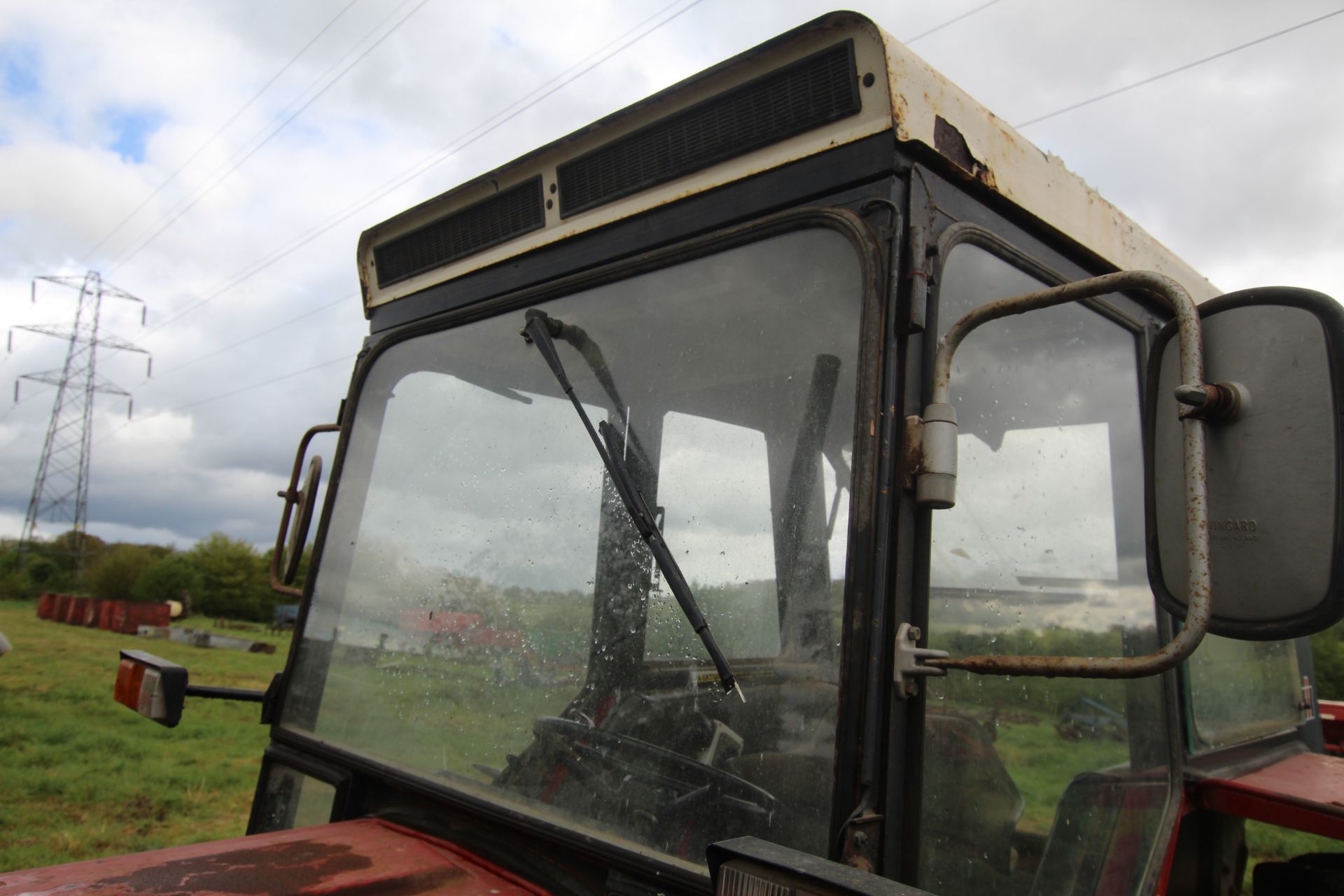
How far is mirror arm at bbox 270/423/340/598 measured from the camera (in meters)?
2.59

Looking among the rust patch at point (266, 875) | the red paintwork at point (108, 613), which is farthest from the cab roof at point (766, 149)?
the red paintwork at point (108, 613)

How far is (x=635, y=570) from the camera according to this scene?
5.32ft

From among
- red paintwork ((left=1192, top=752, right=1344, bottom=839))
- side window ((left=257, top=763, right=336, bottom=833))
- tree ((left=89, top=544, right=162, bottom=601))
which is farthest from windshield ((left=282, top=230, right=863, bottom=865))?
tree ((left=89, top=544, right=162, bottom=601))

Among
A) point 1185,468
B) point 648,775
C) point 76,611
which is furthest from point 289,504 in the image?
point 76,611

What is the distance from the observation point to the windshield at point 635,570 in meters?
1.44

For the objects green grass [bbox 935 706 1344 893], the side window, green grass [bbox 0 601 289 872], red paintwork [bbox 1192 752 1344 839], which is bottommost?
green grass [bbox 0 601 289 872]

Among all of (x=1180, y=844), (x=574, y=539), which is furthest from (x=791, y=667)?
(x=1180, y=844)

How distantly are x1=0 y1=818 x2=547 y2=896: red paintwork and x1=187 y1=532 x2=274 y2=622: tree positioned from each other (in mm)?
36526

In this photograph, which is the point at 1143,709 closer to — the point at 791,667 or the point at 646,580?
the point at 791,667

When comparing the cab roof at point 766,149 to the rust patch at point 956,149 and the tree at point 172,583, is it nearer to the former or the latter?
the rust patch at point 956,149

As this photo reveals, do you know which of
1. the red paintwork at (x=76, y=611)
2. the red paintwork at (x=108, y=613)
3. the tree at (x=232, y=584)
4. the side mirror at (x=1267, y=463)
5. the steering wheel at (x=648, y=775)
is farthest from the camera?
the tree at (x=232, y=584)

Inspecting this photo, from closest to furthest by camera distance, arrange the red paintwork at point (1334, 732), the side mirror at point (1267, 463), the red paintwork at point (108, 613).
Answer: the side mirror at point (1267, 463) < the red paintwork at point (1334, 732) < the red paintwork at point (108, 613)

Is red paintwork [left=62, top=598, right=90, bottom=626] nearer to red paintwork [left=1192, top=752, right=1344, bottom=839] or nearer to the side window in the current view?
the side window

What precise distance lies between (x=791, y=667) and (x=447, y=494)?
94 cm
